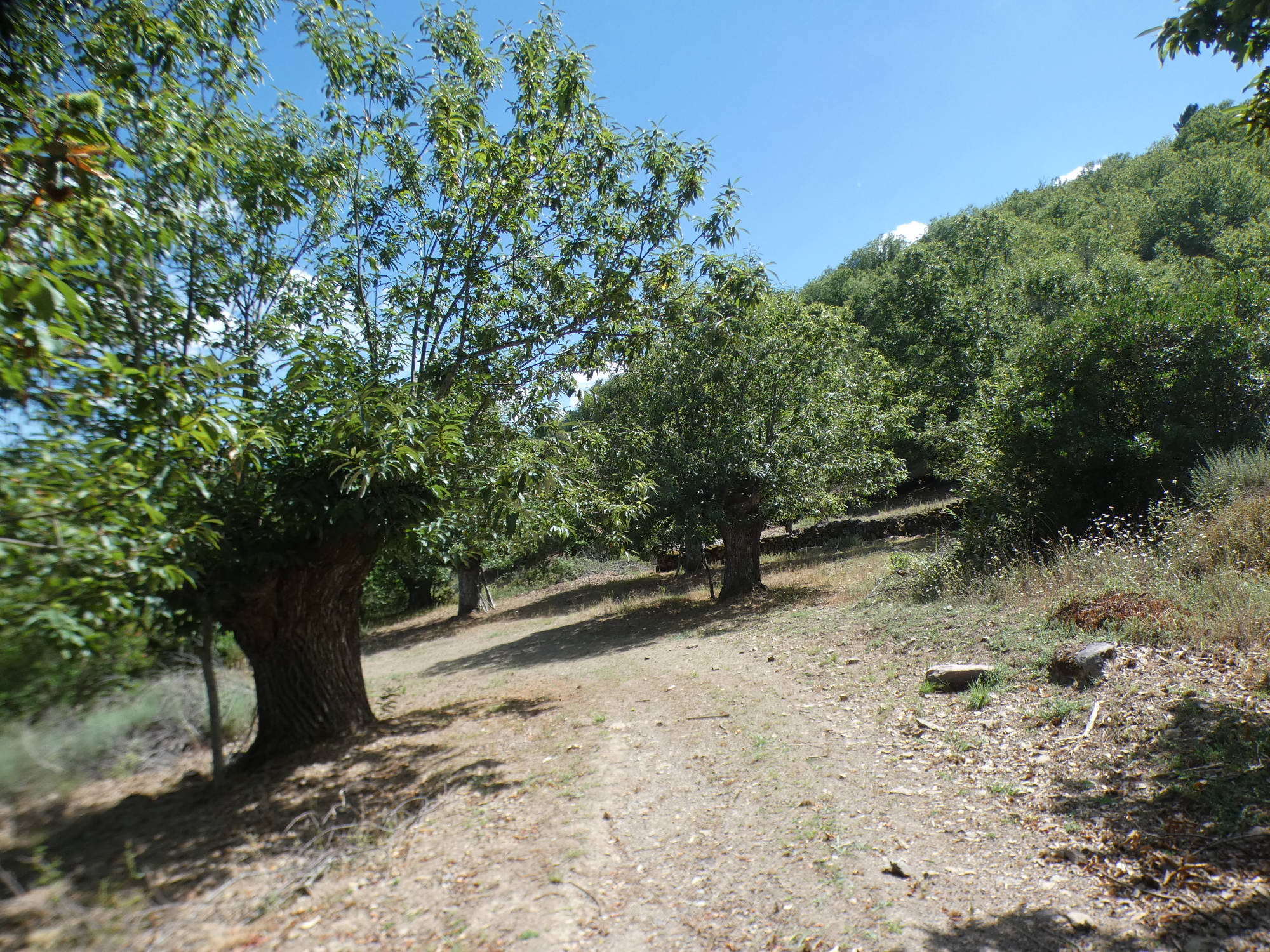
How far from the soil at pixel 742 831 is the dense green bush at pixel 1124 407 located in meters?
4.31

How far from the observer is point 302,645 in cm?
627

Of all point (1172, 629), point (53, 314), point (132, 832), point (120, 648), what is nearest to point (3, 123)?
point (53, 314)

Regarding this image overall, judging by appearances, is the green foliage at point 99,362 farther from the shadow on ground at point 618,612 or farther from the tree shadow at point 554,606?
the tree shadow at point 554,606

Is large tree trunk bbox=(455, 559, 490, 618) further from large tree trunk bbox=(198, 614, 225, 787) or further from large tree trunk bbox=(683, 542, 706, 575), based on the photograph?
large tree trunk bbox=(198, 614, 225, 787)

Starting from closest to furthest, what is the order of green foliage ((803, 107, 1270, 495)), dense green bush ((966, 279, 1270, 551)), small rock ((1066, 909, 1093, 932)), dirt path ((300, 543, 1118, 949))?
small rock ((1066, 909, 1093, 932)) → dirt path ((300, 543, 1118, 949)) → dense green bush ((966, 279, 1270, 551)) → green foliage ((803, 107, 1270, 495))

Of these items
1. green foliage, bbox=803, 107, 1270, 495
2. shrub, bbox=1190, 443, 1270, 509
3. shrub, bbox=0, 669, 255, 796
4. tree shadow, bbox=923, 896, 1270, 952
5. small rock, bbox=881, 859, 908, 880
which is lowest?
tree shadow, bbox=923, 896, 1270, 952

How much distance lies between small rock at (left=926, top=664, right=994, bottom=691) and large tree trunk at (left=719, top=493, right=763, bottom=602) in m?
7.96

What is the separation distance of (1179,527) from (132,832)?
975cm

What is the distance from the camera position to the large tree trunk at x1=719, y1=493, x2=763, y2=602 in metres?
14.4

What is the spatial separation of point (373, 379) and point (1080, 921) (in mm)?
5773

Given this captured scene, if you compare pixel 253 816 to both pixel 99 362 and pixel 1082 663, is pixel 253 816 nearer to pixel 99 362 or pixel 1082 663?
pixel 99 362

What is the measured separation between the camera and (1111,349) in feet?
35.1

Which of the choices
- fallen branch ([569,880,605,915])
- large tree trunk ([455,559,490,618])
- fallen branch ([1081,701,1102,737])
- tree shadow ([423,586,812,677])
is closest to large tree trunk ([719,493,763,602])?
tree shadow ([423,586,812,677])

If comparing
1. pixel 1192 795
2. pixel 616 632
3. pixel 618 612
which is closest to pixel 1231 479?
pixel 1192 795
